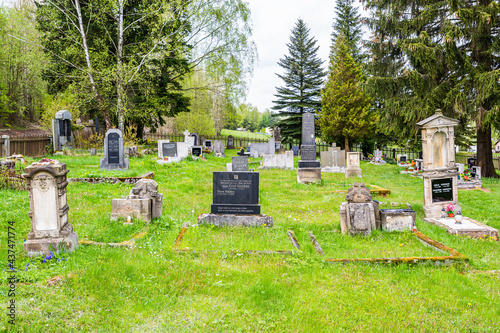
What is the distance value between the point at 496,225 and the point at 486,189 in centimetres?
628

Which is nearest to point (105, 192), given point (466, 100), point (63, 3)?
point (466, 100)

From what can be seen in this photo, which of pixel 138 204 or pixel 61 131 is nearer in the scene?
pixel 138 204

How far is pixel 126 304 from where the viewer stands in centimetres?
393

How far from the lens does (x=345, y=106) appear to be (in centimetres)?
2880

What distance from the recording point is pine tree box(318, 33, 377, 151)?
28359 mm

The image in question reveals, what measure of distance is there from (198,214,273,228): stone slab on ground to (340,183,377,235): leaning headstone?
5.28ft

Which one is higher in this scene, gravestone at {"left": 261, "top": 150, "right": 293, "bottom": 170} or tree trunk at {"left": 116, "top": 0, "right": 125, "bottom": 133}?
tree trunk at {"left": 116, "top": 0, "right": 125, "bottom": 133}

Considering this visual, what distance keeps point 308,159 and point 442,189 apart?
294 inches

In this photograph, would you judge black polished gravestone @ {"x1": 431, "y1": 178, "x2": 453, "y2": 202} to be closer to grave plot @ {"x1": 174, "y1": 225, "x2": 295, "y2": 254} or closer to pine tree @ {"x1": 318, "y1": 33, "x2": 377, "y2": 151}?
grave plot @ {"x1": 174, "y1": 225, "x2": 295, "y2": 254}

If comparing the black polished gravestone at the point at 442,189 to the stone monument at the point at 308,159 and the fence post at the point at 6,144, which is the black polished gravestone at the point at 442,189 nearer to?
the stone monument at the point at 308,159

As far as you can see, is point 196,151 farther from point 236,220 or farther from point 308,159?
point 236,220

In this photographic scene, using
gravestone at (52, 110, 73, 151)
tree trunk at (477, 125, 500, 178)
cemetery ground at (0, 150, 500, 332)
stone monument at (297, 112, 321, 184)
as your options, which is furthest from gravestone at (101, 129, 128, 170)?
tree trunk at (477, 125, 500, 178)

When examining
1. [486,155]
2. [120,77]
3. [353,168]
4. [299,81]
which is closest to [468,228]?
[353,168]

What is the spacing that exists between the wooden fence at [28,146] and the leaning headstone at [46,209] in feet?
57.7
